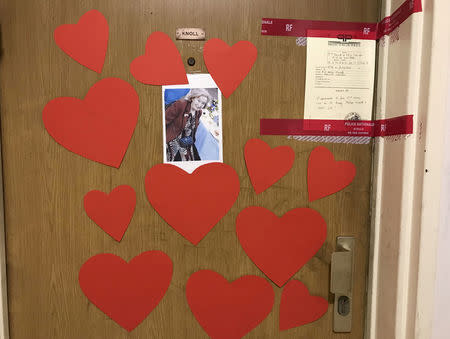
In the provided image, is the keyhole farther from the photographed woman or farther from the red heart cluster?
the photographed woman

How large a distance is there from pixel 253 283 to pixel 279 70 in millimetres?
608

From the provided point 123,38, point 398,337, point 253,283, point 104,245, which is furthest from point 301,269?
point 123,38

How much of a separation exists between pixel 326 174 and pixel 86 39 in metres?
0.75

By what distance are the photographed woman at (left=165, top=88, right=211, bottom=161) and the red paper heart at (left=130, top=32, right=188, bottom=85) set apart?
0.19 feet

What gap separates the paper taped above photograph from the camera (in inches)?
33.5

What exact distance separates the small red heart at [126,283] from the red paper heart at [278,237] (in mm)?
244

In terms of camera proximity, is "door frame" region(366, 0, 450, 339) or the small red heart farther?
the small red heart

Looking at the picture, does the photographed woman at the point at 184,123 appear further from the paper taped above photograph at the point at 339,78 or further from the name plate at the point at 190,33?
the paper taped above photograph at the point at 339,78

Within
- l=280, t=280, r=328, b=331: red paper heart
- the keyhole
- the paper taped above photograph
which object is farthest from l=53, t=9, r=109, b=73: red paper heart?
the keyhole

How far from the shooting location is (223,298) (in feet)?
2.95

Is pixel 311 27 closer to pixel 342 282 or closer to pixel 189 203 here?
pixel 189 203

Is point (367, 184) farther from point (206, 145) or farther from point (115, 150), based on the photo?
point (115, 150)

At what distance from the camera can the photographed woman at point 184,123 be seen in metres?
0.85

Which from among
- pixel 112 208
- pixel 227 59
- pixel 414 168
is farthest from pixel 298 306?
pixel 227 59
